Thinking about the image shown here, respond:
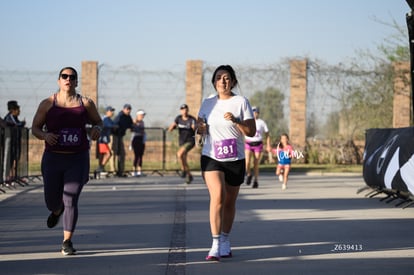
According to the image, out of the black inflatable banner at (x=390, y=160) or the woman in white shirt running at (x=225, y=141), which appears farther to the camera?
the black inflatable banner at (x=390, y=160)

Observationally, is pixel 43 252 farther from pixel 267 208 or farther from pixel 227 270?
pixel 267 208

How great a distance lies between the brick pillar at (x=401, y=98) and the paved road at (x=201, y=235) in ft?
48.9

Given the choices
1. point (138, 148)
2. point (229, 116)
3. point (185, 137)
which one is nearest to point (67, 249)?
point (229, 116)

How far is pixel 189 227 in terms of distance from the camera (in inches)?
479

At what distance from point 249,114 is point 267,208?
5.90m

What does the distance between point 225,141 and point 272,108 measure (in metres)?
24.9

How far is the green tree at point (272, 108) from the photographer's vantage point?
111ft

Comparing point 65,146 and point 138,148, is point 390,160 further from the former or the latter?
point 138,148

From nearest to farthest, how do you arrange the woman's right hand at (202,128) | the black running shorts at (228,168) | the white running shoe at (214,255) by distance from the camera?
the white running shoe at (214,255), the black running shorts at (228,168), the woman's right hand at (202,128)

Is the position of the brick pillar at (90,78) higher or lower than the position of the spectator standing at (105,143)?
higher

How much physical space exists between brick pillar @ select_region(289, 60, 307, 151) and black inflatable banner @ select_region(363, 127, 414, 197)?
14737 mm

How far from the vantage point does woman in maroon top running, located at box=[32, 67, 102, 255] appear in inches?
380

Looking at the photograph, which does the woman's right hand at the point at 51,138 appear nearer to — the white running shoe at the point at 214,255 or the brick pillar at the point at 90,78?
the white running shoe at the point at 214,255

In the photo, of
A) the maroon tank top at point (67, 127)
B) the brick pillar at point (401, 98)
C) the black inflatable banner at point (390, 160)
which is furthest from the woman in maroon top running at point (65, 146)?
the brick pillar at point (401, 98)
